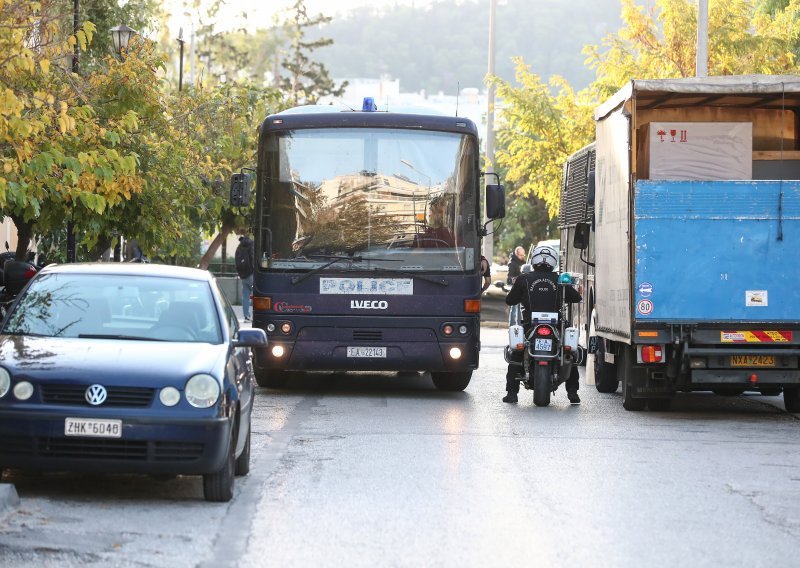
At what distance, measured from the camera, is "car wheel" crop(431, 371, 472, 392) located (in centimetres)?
1888

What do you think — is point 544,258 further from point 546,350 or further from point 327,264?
point 327,264

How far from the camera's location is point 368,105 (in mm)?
18719

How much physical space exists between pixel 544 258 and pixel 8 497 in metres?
9.22

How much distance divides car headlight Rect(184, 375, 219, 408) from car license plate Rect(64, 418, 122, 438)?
499 mm

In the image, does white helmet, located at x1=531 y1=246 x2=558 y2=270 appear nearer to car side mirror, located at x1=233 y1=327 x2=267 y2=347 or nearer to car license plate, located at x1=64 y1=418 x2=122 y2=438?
car side mirror, located at x1=233 y1=327 x2=267 y2=347

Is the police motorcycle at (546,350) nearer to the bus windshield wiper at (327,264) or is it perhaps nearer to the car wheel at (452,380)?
the car wheel at (452,380)

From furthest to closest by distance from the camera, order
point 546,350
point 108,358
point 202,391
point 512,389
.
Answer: point 512,389 → point 546,350 → point 108,358 → point 202,391

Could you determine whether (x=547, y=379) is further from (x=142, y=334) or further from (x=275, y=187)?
(x=142, y=334)

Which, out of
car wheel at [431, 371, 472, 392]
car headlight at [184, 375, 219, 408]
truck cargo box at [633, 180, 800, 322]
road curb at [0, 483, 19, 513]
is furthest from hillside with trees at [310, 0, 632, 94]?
road curb at [0, 483, 19, 513]

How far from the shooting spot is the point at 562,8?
167 m

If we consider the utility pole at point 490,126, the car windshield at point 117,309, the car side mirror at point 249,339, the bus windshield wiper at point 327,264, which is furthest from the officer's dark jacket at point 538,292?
the utility pole at point 490,126

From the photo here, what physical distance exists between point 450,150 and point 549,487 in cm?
790

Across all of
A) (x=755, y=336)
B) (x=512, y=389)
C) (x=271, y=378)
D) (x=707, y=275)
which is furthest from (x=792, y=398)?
(x=271, y=378)

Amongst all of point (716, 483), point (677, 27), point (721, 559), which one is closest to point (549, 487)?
point (716, 483)
